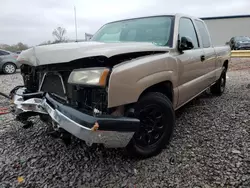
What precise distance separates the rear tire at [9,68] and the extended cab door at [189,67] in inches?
411

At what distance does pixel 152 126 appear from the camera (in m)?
2.56

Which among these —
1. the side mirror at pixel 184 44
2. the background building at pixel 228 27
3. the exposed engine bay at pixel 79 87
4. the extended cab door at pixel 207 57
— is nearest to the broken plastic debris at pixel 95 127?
the exposed engine bay at pixel 79 87

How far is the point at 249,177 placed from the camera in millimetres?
2195

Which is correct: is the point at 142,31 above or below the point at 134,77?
above

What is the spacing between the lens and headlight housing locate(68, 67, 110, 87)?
76.4 inches

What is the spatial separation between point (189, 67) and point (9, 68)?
10809mm

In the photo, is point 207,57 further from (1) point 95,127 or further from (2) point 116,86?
(1) point 95,127

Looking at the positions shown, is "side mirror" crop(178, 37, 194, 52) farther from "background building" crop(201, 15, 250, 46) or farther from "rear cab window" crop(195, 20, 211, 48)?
"background building" crop(201, 15, 250, 46)

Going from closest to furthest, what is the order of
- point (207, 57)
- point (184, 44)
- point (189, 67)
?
point (184, 44) < point (189, 67) < point (207, 57)

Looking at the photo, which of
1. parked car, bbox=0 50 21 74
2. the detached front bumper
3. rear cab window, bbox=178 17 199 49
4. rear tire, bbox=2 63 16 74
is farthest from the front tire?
rear tire, bbox=2 63 16 74

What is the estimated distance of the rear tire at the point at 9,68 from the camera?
11393mm

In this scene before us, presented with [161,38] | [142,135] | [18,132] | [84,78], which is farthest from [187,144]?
[18,132]

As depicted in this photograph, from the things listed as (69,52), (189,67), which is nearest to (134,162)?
(69,52)

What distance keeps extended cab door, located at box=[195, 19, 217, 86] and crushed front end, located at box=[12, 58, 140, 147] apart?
2395mm
